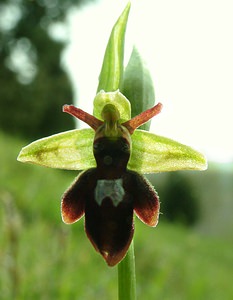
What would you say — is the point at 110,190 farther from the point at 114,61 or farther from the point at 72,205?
the point at 114,61

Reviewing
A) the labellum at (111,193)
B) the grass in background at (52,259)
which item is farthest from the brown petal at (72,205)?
the grass in background at (52,259)

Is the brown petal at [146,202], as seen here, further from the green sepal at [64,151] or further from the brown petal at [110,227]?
the green sepal at [64,151]

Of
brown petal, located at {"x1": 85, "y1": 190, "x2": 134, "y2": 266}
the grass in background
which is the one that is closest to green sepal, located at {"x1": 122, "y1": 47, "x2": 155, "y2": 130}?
brown petal, located at {"x1": 85, "y1": 190, "x2": 134, "y2": 266}

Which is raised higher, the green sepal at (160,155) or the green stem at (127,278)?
the green sepal at (160,155)

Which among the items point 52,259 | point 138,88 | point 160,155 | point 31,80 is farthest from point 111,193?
point 31,80

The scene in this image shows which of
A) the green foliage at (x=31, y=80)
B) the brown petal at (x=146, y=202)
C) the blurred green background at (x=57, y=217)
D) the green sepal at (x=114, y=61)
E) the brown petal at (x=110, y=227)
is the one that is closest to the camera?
the brown petal at (x=110, y=227)
